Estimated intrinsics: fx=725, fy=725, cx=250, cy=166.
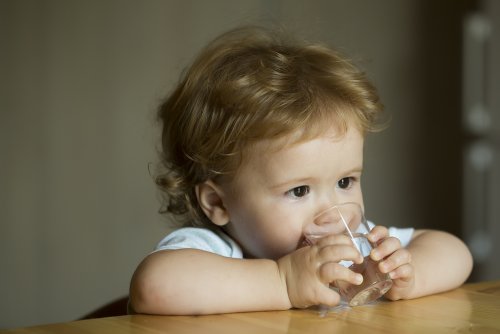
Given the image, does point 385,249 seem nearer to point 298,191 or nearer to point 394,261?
point 394,261

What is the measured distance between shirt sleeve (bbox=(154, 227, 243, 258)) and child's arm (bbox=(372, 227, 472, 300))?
1.06 feet

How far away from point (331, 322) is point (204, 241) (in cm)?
45

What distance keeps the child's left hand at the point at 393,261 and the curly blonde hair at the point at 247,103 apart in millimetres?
245

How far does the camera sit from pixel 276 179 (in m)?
1.21

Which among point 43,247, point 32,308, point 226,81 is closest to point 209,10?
point 43,247

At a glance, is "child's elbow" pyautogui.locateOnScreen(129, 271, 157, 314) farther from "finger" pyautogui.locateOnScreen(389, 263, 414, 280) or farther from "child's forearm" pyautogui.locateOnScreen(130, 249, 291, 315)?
"finger" pyautogui.locateOnScreen(389, 263, 414, 280)

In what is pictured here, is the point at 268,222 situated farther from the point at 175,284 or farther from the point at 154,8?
the point at 154,8

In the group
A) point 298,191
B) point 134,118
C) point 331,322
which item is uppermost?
point 134,118

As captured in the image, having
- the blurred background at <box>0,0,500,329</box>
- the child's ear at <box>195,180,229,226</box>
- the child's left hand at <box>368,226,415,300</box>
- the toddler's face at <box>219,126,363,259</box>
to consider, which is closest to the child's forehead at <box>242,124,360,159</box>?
the toddler's face at <box>219,126,363,259</box>

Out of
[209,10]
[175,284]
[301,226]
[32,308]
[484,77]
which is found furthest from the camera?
[484,77]

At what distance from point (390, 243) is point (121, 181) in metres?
2.10

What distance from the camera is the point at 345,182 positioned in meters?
1.29

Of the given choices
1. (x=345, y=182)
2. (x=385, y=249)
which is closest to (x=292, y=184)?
(x=345, y=182)

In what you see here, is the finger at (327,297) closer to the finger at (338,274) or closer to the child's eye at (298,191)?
the finger at (338,274)
